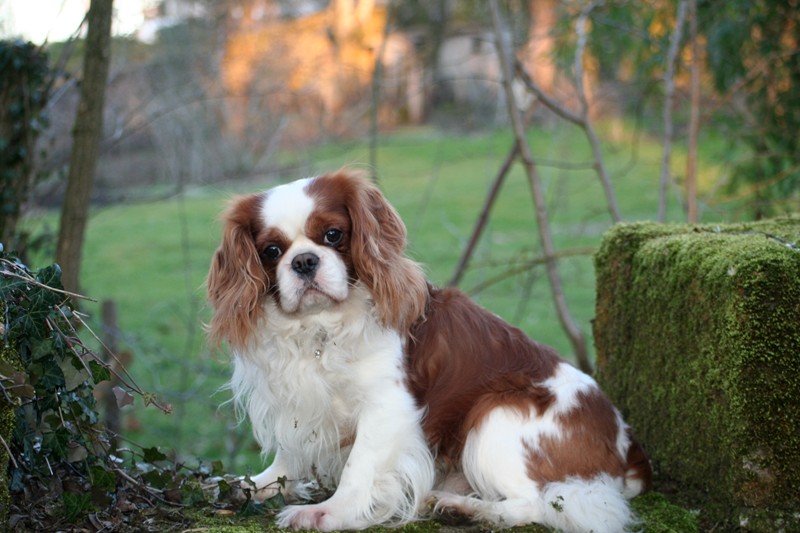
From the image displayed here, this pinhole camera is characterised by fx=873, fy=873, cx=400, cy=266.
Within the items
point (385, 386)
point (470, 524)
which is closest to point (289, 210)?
point (385, 386)

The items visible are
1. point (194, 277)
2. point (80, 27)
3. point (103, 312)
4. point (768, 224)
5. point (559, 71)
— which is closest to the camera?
point (768, 224)

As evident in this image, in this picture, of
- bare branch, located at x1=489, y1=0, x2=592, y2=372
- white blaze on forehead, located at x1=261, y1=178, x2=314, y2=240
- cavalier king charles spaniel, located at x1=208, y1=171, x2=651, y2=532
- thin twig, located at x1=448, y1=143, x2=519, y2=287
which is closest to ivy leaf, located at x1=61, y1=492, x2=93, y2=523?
cavalier king charles spaniel, located at x1=208, y1=171, x2=651, y2=532

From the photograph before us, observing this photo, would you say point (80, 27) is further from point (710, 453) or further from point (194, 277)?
point (194, 277)

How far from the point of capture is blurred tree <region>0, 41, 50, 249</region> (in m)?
4.75

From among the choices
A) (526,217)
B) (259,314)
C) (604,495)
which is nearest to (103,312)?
(259,314)

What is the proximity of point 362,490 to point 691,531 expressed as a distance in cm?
119

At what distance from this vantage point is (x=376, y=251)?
327 centimetres

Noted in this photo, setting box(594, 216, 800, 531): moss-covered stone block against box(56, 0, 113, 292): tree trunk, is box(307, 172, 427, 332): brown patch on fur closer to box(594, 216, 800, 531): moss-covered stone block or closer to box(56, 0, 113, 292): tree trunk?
box(594, 216, 800, 531): moss-covered stone block

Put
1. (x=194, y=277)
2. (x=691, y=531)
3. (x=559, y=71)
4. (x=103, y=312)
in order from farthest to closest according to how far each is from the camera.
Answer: (x=194, y=277) → (x=103, y=312) → (x=559, y=71) → (x=691, y=531)

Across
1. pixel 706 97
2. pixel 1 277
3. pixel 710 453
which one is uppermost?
pixel 706 97

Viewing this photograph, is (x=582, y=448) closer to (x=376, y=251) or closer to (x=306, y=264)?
(x=376, y=251)

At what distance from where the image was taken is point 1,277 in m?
2.67

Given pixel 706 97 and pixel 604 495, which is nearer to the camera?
pixel 604 495

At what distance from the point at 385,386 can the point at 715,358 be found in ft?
3.90
